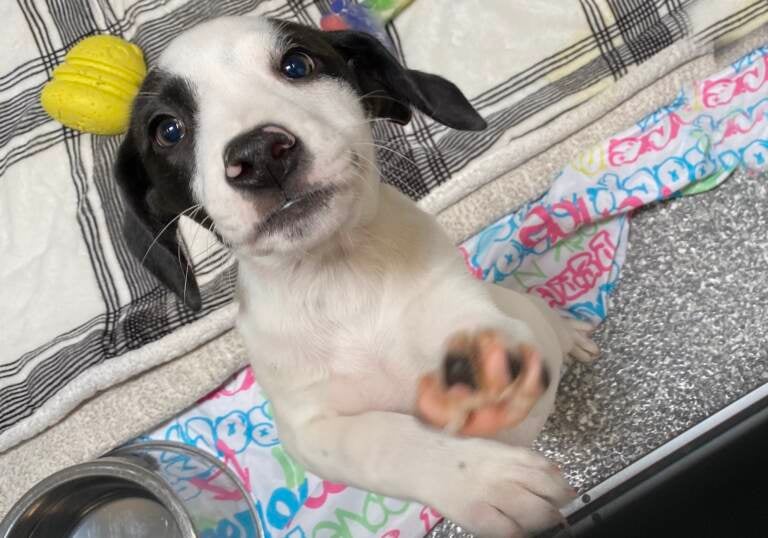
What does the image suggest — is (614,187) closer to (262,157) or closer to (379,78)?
(379,78)

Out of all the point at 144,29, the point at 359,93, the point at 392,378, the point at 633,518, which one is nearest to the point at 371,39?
the point at 359,93

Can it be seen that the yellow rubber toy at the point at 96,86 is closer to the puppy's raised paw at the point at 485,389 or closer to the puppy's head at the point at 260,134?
the puppy's head at the point at 260,134

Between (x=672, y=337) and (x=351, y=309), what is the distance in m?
0.72

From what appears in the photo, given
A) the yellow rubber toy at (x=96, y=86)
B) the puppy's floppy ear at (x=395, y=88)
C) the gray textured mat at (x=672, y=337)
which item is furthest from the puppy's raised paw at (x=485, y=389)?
the yellow rubber toy at (x=96, y=86)

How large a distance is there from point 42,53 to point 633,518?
6.10ft

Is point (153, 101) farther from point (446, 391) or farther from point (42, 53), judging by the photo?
point (42, 53)

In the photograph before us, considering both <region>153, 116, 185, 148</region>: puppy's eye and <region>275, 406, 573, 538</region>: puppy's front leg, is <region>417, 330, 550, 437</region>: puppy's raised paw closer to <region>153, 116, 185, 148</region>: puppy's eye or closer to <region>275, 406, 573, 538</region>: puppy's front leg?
<region>275, 406, 573, 538</region>: puppy's front leg

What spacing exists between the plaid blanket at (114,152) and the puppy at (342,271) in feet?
1.85

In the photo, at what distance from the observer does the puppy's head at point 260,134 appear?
841 mm

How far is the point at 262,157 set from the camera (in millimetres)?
809

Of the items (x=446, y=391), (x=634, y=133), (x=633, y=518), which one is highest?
(x=446, y=391)

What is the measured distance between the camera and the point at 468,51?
192 cm

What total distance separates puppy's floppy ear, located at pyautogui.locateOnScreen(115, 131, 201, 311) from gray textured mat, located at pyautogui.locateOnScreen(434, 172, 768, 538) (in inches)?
27.0

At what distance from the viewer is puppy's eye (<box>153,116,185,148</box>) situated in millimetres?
1005
